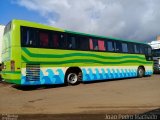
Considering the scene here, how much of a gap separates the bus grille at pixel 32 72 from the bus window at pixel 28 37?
1037mm

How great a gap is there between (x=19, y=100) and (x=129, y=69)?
437 inches

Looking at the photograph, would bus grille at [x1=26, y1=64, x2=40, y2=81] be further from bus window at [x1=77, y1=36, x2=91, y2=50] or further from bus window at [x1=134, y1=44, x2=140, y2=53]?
bus window at [x1=134, y1=44, x2=140, y2=53]

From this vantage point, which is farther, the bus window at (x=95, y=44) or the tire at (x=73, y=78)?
the bus window at (x=95, y=44)

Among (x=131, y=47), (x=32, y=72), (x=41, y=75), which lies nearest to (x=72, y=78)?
(x=41, y=75)

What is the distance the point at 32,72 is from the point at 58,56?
6.34ft

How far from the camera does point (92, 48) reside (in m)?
15.3

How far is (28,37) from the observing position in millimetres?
11789

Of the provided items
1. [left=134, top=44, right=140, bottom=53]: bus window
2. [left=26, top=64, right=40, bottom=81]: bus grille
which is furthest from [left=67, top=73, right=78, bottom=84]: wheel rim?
[left=134, top=44, right=140, bottom=53]: bus window

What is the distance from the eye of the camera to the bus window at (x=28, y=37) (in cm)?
1156

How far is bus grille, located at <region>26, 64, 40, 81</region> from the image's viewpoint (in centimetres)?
1160

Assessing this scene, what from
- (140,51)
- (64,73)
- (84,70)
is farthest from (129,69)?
(64,73)

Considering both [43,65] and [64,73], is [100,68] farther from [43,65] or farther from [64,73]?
[43,65]

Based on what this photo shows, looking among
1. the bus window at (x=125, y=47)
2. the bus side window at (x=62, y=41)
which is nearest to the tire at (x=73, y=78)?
the bus side window at (x=62, y=41)

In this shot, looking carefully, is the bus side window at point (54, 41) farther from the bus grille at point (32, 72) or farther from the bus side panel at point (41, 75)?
the bus grille at point (32, 72)
